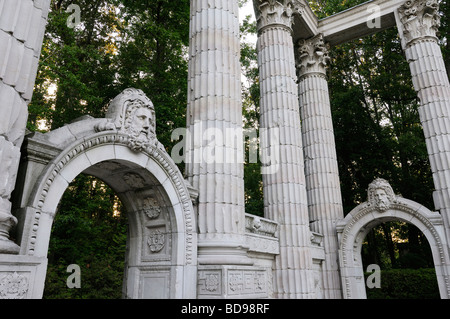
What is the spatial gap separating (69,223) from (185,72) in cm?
963

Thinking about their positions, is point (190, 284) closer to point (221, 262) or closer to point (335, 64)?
point (221, 262)

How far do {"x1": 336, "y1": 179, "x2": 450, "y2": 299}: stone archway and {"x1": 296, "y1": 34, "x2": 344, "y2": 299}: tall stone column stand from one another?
17.5 inches

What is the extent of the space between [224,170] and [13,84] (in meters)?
5.17

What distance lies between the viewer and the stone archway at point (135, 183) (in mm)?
5484

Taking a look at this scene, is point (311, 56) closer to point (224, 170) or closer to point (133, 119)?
point (224, 170)

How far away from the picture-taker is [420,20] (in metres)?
16.7

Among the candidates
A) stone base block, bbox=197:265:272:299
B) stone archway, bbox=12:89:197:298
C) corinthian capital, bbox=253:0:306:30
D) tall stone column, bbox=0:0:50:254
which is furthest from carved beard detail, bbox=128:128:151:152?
corinthian capital, bbox=253:0:306:30

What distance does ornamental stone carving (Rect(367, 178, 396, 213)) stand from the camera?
14711mm
